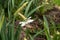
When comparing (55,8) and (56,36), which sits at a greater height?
(55,8)

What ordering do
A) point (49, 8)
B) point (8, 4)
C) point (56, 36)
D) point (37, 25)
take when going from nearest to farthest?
1. point (56, 36)
2. point (8, 4)
3. point (37, 25)
4. point (49, 8)

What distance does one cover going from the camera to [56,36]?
1.66 meters

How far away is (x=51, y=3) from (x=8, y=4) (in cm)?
80

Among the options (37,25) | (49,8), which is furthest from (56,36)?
(49,8)

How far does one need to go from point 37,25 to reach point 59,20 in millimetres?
329

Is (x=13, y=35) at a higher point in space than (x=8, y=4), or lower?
lower

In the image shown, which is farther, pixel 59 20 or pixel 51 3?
pixel 51 3

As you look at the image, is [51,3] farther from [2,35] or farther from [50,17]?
[2,35]

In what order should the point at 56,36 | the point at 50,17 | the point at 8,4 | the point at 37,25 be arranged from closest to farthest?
the point at 56,36
the point at 8,4
the point at 37,25
the point at 50,17

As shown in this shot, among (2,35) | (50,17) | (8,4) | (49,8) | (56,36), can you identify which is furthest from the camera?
(49,8)

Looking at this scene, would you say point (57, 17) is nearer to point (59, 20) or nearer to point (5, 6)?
point (59, 20)

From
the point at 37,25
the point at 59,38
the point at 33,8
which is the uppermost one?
the point at 33,8

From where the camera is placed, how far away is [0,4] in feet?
7.59

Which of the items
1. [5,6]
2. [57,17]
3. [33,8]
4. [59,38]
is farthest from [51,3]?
[59,38]
